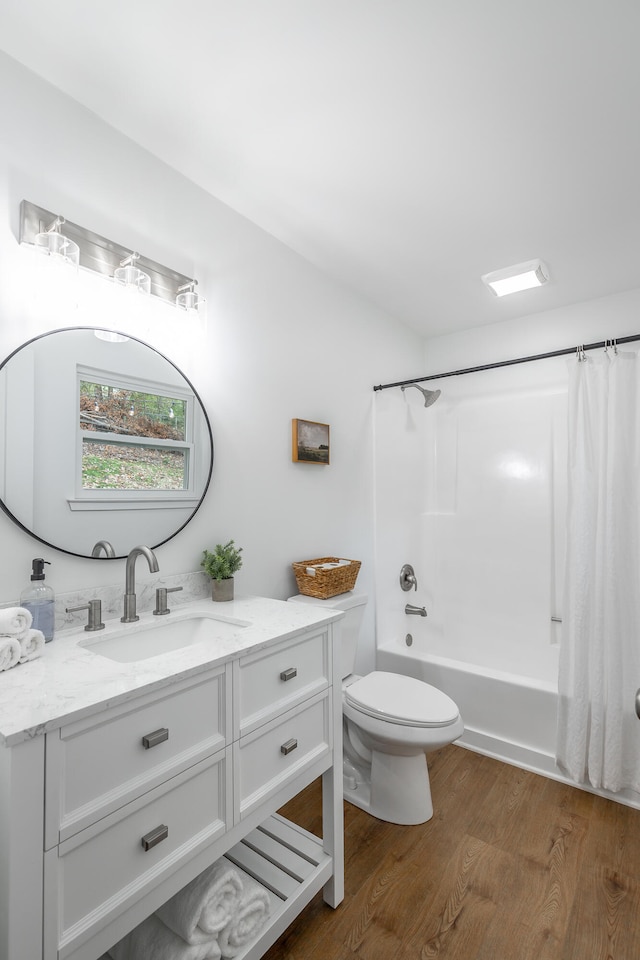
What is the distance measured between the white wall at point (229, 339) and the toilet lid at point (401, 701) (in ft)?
1.81

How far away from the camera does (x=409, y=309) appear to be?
2.97 m

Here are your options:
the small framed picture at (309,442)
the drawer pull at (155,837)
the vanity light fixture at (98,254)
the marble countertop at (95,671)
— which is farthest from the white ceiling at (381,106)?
the drawer pull at (155,837)

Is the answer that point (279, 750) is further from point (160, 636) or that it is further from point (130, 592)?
point (130, 592)

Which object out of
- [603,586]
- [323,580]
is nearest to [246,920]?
[323,580]

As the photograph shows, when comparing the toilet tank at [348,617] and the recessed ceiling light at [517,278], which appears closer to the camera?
the toilet tank at [348,617]

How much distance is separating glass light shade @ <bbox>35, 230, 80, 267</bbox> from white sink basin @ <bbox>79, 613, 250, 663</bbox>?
1.06 metres

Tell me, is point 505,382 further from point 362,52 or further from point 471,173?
point 362,52

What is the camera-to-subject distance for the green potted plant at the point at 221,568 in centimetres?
172

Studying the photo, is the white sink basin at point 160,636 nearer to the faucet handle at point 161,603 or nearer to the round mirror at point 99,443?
the faucet handle at point 161,603

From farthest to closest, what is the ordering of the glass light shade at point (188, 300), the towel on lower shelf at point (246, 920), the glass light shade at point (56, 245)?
the glass light shade at point (188, 300), the glass light shade at point (56, 245), the towel on lower shelf at point (246, 920)

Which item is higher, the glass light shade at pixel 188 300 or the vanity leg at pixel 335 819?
the glass light shade at pixel 188 300

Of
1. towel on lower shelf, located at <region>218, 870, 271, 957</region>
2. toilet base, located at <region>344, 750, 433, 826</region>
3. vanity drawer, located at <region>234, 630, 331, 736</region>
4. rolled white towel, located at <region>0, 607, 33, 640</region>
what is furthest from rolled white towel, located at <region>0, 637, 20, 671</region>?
toilet base, located at <region>344, 750, 433, 826</region>

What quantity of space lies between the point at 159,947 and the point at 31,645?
78cm

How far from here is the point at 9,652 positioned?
1.05 metres
